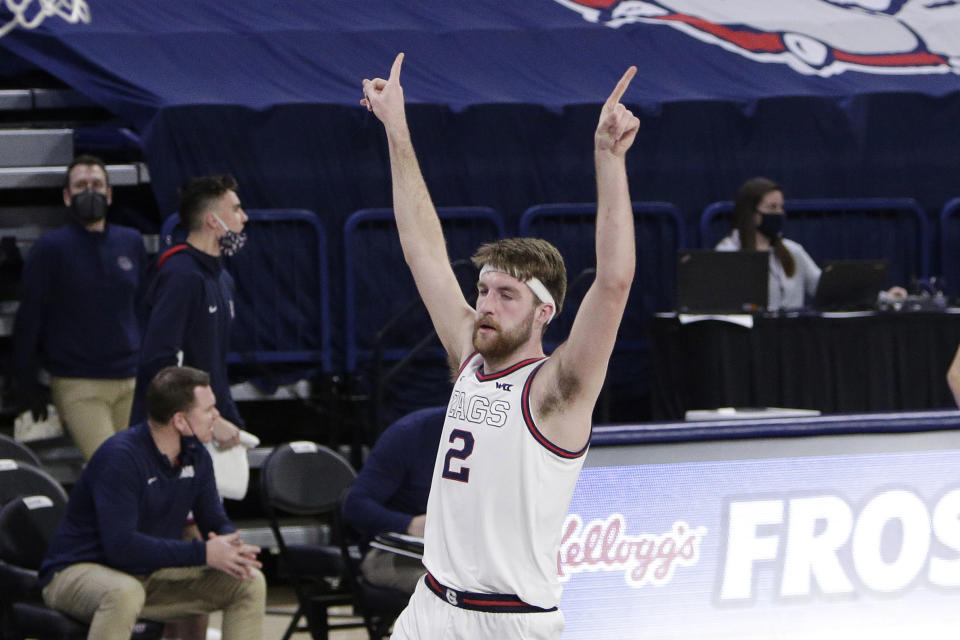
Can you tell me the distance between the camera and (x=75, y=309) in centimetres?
767

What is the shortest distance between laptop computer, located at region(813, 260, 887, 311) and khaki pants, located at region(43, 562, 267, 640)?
457cm

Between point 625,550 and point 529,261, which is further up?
point 529,261

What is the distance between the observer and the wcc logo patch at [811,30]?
1098 cm

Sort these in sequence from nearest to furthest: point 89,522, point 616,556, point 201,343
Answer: point 616,556, point 89,522, point 201,343

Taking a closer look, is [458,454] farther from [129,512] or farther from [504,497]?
[129,512]

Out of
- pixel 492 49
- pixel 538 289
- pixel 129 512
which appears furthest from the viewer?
pixel 492 49

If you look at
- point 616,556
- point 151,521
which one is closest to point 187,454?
point 151,521

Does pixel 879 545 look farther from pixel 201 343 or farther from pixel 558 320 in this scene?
pixel 558 320

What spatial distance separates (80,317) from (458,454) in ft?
14.7

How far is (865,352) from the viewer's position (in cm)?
914

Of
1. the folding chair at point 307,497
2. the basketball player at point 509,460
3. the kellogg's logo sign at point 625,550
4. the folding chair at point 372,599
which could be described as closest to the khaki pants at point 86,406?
the folding chair at point 307,497

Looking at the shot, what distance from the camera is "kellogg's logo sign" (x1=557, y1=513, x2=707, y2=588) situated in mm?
4789

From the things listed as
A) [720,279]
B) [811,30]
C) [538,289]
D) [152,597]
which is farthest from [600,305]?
[811,30]

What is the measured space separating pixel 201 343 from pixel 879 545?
3230mm
